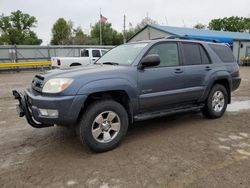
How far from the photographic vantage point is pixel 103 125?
3.72 metres

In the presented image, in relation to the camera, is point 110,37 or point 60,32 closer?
point 110,37

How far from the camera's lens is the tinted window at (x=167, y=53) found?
14.8 feet

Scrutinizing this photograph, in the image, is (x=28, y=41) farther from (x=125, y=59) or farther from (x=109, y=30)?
(x=125, y=59)

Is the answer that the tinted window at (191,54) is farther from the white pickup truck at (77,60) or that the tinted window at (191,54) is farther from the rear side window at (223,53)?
the white pickup truck at (77,60)

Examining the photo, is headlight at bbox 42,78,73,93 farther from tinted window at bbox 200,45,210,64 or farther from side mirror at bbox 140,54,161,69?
tinted window at bbox 200,45,210,64

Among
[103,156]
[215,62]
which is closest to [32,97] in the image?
[103,156]

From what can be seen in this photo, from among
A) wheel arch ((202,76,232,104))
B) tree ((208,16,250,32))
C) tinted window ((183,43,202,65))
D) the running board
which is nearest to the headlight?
the running board

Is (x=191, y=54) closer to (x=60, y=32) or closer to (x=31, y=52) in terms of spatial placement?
(x=31, y=52)

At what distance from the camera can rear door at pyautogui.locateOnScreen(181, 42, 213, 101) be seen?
4.80 m

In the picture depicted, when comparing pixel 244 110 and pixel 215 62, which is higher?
pixel 215 62

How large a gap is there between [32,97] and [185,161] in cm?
246

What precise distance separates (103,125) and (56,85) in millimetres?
945

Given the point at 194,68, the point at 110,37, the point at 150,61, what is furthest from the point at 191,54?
the point at 110,37

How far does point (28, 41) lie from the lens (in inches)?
2137
